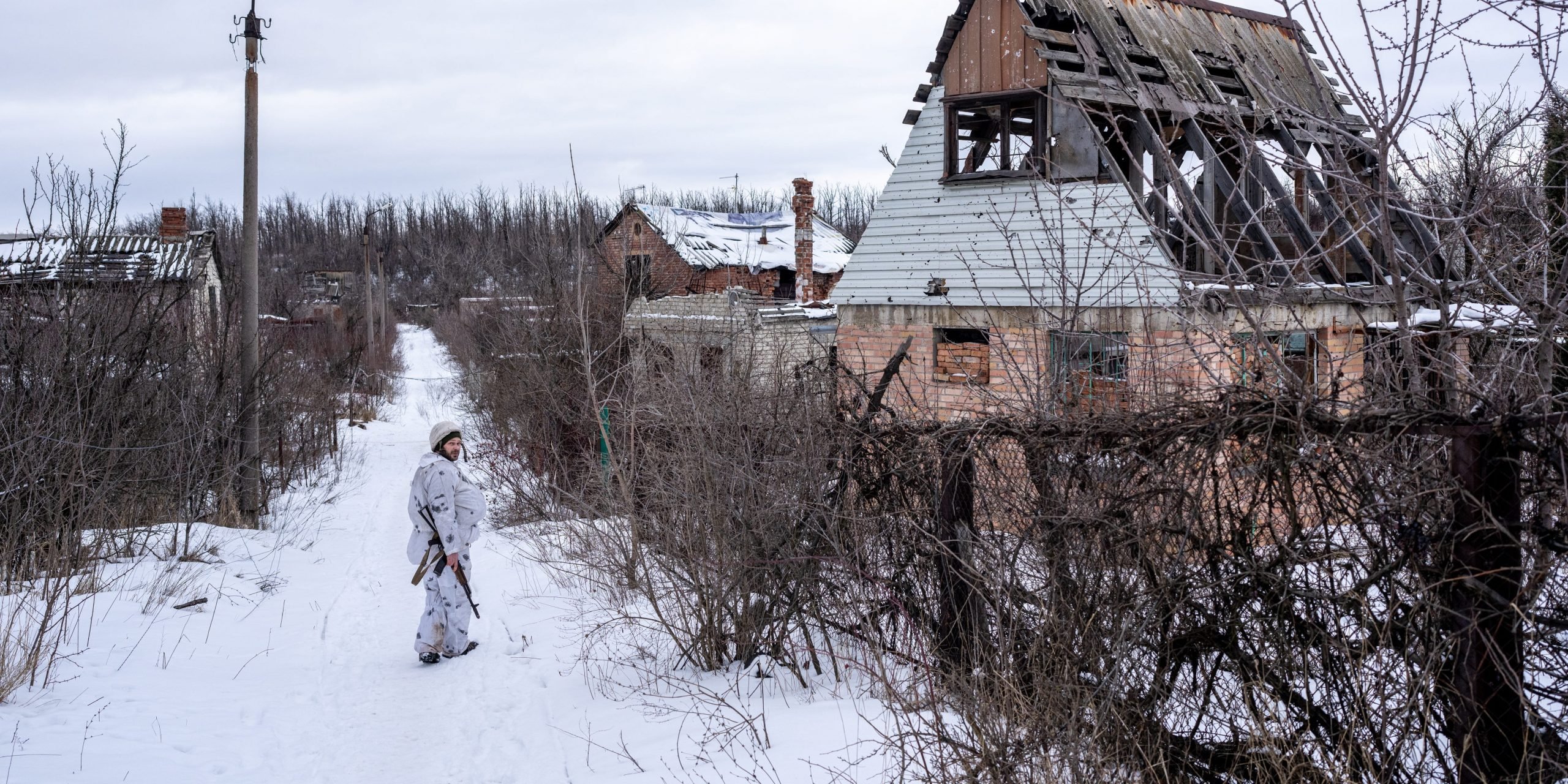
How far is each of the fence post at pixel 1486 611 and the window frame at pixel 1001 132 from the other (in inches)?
401

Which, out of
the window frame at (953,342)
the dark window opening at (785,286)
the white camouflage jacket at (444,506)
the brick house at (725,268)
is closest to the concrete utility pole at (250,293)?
the brick house at (725,268)

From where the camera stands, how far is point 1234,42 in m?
15.2

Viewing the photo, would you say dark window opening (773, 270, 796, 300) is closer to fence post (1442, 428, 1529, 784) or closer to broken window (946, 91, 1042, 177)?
broken window (946, 91, 1042, 177)

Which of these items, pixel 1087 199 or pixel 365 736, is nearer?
pixel 365 736

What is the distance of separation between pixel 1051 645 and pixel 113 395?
970 centimetres

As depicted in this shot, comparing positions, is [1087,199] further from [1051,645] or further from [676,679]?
[1051,645]

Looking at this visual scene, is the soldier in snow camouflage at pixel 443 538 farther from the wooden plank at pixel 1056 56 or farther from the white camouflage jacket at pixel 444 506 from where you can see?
the wooden plank at pixel 1056 56

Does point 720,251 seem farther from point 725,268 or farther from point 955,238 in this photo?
point 955,238

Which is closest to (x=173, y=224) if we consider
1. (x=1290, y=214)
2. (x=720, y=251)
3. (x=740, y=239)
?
(x=720, y=251)

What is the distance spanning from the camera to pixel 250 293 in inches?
531

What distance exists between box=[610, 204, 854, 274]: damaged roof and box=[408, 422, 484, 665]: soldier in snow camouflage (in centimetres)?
2155

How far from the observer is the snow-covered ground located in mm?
5449

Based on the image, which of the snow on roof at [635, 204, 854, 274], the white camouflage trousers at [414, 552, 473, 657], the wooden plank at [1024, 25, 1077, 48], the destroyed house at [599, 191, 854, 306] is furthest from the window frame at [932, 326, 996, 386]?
the snow on roof at [635, 204, 854, 274]

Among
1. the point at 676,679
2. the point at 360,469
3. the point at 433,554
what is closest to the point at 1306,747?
the point at 676,679
